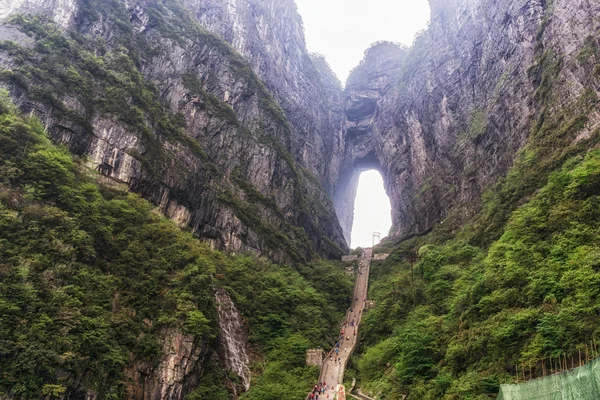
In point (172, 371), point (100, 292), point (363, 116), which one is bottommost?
point (172, 371)

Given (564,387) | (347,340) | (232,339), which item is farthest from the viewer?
(347,340)

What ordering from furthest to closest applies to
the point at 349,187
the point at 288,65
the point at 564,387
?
the point at 349,187
the point at 288,65
the point at 564,387

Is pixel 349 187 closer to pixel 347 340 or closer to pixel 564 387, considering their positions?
pixel 347 340

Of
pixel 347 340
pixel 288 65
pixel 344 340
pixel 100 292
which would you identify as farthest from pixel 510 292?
pixel 288 65

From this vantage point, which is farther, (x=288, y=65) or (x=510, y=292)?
(x=288, y=65)

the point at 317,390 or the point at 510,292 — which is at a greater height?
the point at 510,292

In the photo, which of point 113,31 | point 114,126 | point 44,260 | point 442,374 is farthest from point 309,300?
point 113,31

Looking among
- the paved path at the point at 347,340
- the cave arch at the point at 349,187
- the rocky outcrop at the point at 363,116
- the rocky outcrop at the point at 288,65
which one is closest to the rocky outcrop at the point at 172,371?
the paved path at the point at 347,340
